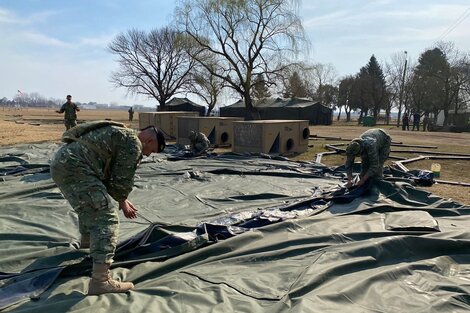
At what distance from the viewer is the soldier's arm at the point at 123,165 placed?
257cm

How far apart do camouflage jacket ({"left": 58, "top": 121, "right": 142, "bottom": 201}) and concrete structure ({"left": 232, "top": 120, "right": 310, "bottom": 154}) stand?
8.15m

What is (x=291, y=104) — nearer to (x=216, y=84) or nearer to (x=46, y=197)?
(x=216, y=84)

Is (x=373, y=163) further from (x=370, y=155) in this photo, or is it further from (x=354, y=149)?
(x=354, y=149)

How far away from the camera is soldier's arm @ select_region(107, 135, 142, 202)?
101 inches

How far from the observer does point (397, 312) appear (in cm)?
224

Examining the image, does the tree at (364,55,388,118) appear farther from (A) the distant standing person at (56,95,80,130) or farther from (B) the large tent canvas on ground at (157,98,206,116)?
(A) the distant standing person at (56,95,80,130)

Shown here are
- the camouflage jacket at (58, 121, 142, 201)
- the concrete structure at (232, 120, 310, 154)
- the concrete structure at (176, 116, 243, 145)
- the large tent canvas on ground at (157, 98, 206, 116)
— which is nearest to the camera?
the camouflage jacket at (58, 121, 142, 201)

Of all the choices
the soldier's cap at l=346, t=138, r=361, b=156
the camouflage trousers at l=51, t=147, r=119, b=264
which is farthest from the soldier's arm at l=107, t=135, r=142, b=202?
the soldier's cap at l=346, t=138, r=361, b=156

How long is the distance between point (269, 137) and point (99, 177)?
8468 millimetres

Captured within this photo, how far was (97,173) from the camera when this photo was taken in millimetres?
2527

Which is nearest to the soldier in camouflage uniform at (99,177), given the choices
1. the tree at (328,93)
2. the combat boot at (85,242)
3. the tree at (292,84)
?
the combat boot at (85,242)

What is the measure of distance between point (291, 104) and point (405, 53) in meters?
13.1

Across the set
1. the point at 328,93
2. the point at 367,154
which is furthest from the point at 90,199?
the point at 328,93

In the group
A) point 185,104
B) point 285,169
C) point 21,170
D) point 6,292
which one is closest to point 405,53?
point 185,104
